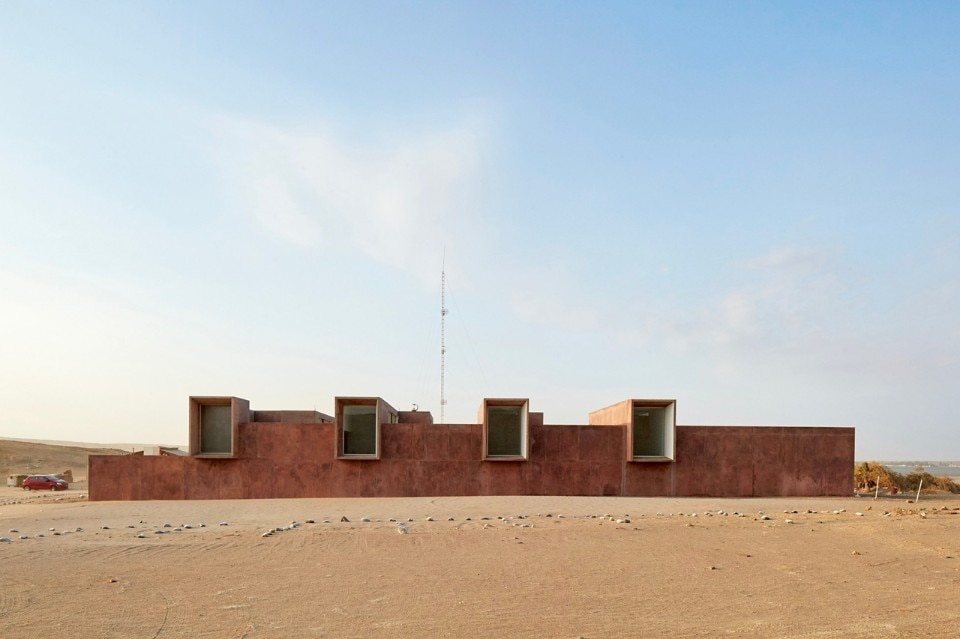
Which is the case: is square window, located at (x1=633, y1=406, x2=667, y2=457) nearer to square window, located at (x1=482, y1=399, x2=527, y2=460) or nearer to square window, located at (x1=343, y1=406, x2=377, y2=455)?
square window, located at (x1=482, y1=399, x2=527, y2=460)

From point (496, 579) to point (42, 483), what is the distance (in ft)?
123

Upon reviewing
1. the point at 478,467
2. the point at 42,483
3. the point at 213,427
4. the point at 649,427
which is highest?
the point at 649,427

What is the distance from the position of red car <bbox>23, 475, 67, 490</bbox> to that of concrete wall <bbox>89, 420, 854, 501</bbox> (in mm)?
14369

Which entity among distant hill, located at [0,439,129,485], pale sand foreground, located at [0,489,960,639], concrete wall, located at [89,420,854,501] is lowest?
distant hill, located at [0,439,129,485]

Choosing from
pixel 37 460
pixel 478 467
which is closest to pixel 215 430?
pixel 478 467

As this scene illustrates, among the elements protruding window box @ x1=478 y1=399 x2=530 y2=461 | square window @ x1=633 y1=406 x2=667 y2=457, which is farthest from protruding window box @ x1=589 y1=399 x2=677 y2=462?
protruding window box @ x1=478 y1=399 x2=530 y2=461

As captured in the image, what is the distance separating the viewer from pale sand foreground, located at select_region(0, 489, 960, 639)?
25.1ft

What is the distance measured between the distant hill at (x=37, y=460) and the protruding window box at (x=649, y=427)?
41.6m

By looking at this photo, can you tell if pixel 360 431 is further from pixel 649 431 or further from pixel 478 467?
pixel 649 431

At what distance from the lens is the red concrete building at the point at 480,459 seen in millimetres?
27391

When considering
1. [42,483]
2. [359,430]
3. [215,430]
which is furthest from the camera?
[42,483]

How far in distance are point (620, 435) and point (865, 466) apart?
20249 millimetres

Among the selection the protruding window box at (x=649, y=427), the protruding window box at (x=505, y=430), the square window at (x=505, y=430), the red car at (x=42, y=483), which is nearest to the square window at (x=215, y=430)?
the protruding window box at (x=505, y=430)

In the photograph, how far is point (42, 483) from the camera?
38.8 meters
